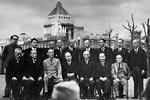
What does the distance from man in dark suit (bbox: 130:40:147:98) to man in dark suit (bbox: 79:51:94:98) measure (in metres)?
1.37

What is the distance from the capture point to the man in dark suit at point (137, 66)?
1128 centimetres

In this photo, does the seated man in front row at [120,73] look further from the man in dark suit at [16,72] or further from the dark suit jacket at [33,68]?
the man in dark suit at [16,72]

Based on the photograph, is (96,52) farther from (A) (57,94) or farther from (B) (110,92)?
(A) (57,94)

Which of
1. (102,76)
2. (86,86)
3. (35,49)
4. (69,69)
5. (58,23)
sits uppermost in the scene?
(58,23)

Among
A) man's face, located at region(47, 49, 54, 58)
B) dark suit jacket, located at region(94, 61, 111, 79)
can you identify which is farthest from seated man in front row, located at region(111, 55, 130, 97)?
man's face, located at region(47, 49, 54, 58)

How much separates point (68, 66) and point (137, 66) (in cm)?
225

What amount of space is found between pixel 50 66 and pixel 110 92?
207cm

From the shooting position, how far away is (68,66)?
10938 mm

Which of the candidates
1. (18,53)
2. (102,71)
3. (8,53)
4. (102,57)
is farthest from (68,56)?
(8,53)

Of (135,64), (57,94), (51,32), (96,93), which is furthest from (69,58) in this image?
(51,32)

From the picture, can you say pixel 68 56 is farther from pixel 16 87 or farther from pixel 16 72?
pixel 16 87

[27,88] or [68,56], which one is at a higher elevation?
[68,56]

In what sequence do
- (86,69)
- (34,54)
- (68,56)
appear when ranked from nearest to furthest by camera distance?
(34,54), (68,56), (86,69)

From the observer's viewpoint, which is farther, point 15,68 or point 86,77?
point 86,77
